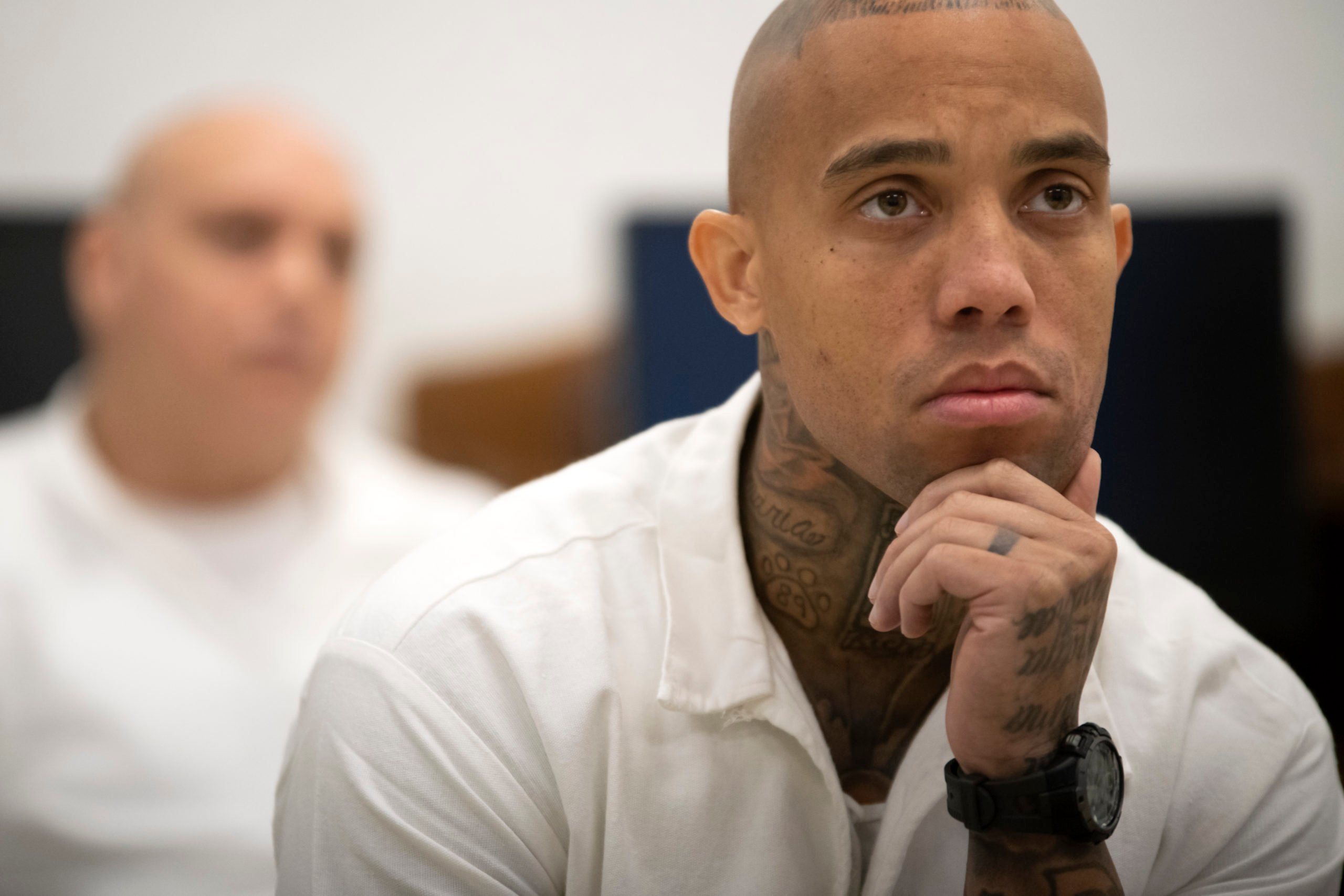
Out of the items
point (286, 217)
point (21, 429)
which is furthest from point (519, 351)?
point (21, 429)

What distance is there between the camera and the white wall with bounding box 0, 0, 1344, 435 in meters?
2.58

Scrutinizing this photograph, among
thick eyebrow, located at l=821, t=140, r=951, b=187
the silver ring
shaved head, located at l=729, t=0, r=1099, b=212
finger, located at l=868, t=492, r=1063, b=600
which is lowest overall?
the silver ring

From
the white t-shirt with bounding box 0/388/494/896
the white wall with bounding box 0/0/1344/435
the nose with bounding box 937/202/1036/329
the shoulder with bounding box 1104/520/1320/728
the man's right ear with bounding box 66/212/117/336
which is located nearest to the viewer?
the nose with bounding box 937/202/1036/329

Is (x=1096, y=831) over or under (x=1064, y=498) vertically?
under

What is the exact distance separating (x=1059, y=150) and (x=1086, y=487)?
24cm

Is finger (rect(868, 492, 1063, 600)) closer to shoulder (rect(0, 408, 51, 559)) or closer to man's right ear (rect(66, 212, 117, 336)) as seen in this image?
shoulder (rect(0, 408, 51, 559))

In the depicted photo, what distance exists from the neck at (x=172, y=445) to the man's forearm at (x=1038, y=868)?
5.63ft

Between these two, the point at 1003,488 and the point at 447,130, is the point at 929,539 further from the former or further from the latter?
the point at 447,130

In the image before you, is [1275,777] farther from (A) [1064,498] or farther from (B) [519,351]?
(B) [519,351]

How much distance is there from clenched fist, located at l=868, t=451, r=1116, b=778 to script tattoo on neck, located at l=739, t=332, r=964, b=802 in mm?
122

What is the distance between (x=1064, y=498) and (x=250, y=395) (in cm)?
173

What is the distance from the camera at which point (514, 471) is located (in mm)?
2621

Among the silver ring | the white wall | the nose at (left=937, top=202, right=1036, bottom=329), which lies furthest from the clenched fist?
the white wall

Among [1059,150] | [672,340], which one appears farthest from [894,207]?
[672,340]
